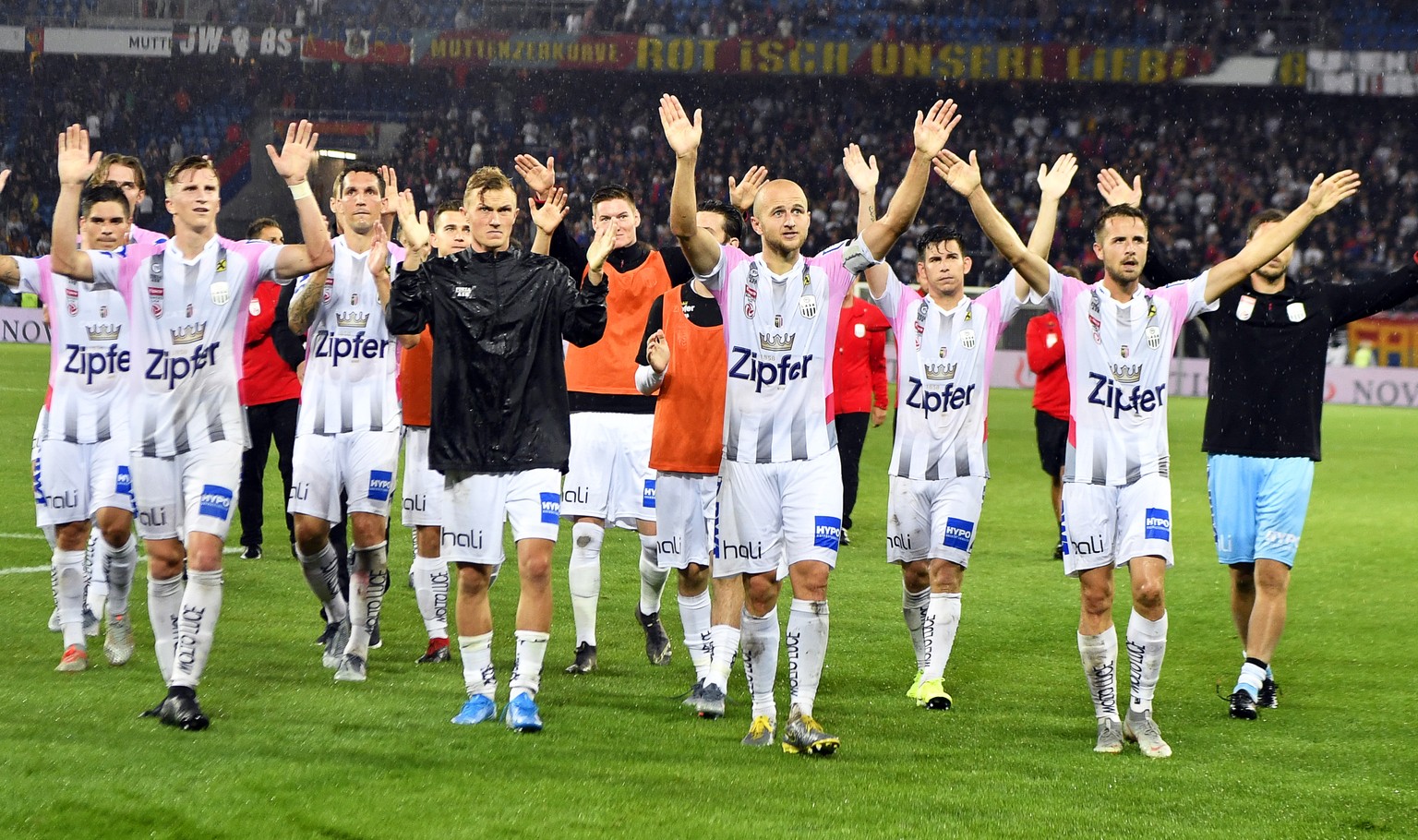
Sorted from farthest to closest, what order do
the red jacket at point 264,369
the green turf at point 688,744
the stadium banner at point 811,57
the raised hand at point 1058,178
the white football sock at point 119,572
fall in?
the stadium banner at point 811,57 < the red jacket at point 264,369 < the white football sock at point 119,572 < the raised hand at point 1058,178 < the green turf at point 688,744

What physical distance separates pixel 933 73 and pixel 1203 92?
7.47m

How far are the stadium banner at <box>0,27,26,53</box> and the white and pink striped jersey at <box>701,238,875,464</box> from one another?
39.6 meters

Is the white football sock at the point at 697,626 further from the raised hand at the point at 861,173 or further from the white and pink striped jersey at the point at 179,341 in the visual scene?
the white and pink striped jersey at the point at 179,341

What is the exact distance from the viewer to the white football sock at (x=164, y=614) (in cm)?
641

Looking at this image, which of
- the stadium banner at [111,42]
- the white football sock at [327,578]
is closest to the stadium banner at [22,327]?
the stadium banner at [111,42]

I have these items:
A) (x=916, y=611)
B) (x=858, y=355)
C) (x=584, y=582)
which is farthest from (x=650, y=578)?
(x=858, y=355)

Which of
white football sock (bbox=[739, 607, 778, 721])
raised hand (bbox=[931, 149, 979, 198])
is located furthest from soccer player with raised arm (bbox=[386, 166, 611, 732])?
raised hand (bbox=[931, 149, 979, 198])

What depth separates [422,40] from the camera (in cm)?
3994

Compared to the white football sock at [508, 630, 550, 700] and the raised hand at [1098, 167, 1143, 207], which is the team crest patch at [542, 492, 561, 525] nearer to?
the white football sock at [508, 630, 550, 700]

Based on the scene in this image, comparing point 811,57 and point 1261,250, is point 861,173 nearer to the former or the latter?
point 1261,250

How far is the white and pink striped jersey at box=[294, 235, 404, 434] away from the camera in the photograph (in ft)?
23.7

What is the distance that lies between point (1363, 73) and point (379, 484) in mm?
35725

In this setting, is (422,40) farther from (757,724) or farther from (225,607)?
(757,724)

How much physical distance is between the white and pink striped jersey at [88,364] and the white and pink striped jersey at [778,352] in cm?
298
